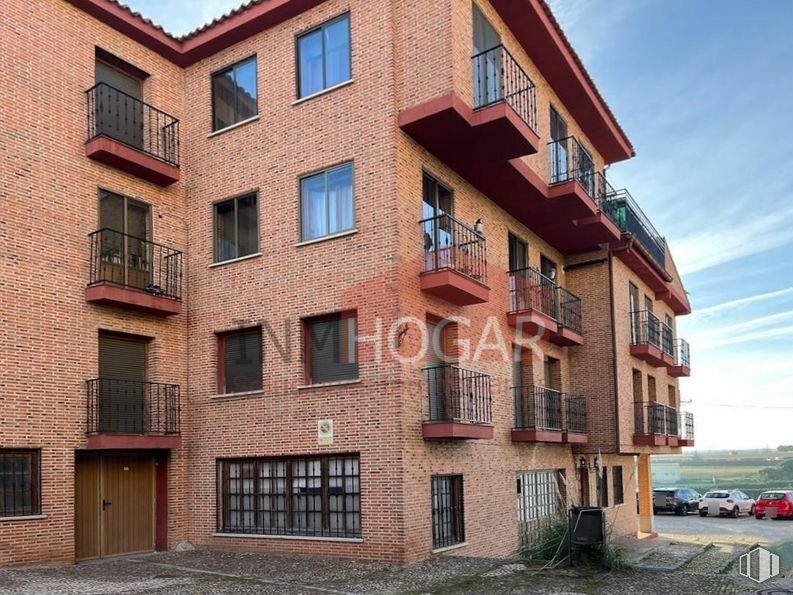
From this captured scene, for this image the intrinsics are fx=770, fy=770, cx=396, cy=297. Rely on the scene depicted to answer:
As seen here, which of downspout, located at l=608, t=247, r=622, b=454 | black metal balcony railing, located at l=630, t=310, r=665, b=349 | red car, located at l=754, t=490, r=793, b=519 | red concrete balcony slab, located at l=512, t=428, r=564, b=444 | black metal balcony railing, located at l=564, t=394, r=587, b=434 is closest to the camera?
red concrete balcony slab, located at l=512, t=428, r=564, b=444

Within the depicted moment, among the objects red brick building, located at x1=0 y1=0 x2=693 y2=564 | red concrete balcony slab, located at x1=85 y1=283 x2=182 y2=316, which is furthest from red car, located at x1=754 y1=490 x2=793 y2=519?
red concrete balcony slab, located at x1=85 y1=283 x2=182 y2=316

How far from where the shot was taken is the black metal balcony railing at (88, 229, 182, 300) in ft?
49.3

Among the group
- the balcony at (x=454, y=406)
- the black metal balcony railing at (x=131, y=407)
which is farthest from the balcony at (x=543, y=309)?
the black metal balcony railing at (x=131, y=407)

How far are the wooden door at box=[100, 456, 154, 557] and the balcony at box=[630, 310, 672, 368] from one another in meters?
14.4

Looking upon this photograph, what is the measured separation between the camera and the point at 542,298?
1962cm

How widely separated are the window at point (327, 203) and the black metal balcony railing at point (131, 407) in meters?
4.46

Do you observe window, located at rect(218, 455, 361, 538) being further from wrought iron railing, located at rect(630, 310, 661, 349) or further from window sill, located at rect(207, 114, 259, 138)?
wrought iron railing, located at rect(630, 310, 661, 349)

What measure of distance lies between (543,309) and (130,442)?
10.3 meters

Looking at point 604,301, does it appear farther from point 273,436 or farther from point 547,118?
point 273,436

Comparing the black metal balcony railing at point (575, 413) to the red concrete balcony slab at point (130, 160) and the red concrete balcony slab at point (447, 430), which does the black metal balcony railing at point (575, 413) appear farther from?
the red concrete balcony slab at point (130, 160)

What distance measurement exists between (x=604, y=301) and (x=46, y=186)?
1458 cm

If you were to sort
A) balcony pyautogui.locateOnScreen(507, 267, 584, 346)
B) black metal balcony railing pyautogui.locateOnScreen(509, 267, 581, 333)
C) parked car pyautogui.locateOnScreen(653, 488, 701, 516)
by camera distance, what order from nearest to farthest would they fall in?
1. balcony pyautogui.locateOnScreen(507, 267, 584, 346)
2. black metal balcony railing pyautogui.locateOnScreen(509, 267, 581, 333)
3. parked car pyautogui.locateOnScreen(653, 488, 701, 516)

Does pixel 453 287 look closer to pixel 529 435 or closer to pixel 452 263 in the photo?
pixel 452 263

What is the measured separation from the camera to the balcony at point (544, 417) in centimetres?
1757
